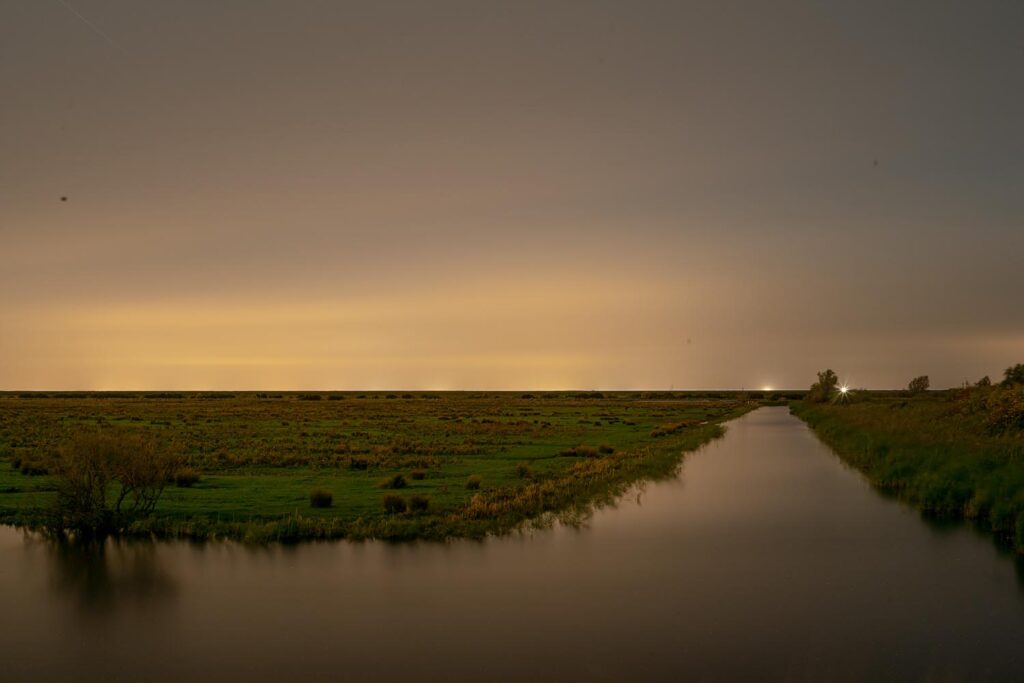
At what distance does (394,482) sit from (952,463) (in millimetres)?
21836

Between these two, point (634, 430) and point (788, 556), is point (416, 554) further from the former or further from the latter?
point (634, 430)

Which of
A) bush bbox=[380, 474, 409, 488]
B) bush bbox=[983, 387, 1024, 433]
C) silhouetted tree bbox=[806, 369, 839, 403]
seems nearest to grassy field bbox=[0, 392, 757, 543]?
bush bbox=[380, 474, 409, 488]

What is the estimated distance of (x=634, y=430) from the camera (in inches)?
2667

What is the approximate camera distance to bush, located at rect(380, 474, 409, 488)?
1145 inches

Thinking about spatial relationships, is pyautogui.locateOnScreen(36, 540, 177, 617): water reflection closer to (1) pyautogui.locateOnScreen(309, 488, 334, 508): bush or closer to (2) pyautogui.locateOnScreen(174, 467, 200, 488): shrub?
(1) pyautogui.locateOnScreen(309, 488, 334, 508): bush

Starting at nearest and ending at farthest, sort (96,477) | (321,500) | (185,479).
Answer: (96,477) < (321,500) < (185,479)

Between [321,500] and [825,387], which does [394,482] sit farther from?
[825,387]

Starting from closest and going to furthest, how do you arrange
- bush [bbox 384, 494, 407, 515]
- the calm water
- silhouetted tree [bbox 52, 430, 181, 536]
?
1. the calm water
2. silhouetted tree [bbox 52, 430, 181, 536]
3. bush [bbox 384, 494, 407, 515]

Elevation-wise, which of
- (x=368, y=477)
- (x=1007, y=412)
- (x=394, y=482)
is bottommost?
(x=368, y=477)

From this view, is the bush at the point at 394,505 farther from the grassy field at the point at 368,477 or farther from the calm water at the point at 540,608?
the calm water at the point at 540,608

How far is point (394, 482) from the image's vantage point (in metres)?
29.5

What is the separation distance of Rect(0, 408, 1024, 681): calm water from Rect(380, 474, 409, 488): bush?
8.92m

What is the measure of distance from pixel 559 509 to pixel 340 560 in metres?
9.07

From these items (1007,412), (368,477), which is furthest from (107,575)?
(1007,412)
